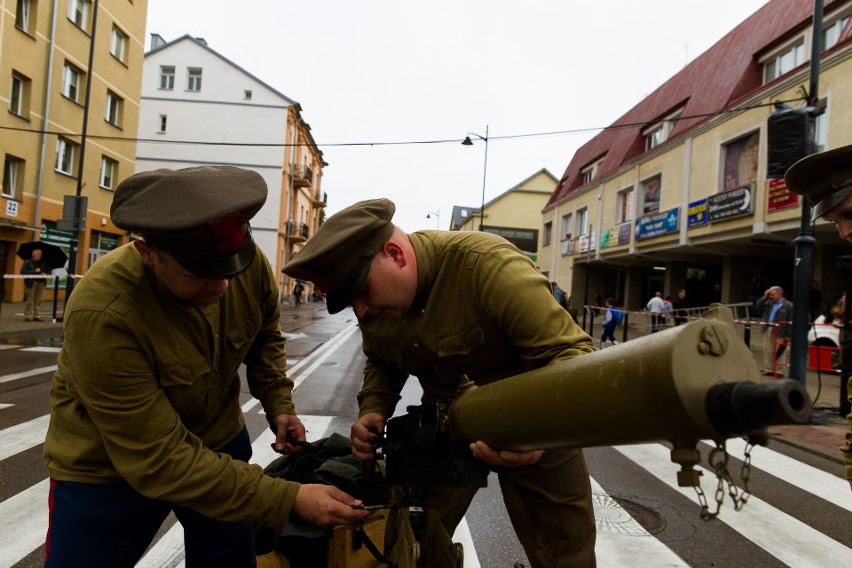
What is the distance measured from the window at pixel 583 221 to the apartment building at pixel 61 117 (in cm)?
1987

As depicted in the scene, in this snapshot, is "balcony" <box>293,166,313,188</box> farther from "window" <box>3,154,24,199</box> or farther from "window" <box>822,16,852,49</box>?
"window" <box>822,16,852,49</box>

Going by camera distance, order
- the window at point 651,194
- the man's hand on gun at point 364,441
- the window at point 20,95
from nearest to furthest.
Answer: the man's hand on gun at point 364,441 < the window at point 20,95 < the window at point 651,194

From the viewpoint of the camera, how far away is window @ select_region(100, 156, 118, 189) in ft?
74.8

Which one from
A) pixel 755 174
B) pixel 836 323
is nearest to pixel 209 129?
pixel 755 174

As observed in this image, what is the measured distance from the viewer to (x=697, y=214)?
17172mm

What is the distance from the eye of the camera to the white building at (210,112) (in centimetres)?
3503

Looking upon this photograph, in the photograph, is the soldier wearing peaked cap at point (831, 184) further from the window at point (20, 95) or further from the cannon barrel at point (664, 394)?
the window at point (20, 95)

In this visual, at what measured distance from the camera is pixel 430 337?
2.03m

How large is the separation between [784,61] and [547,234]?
17825 millimetres

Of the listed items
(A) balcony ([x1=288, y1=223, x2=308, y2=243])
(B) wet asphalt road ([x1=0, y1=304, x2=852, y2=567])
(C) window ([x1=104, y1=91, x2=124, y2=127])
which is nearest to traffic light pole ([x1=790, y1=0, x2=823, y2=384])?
(B) wet asphalt road ([x1=0, y1=304, x2=852, y2=567])

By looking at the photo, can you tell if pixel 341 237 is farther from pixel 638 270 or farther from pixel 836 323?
pixel 638 270

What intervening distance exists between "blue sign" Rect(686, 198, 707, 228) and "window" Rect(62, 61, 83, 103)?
21873mm

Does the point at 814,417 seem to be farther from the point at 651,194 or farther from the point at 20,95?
the point at 20,95

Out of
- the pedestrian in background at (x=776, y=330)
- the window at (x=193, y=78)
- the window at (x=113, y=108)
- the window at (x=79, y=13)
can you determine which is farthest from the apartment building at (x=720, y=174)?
the window at (x=193, y=78)
